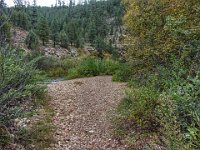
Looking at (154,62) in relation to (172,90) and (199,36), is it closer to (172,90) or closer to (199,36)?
(199,36)

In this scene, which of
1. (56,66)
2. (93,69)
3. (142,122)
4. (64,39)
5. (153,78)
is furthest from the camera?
(64,39)

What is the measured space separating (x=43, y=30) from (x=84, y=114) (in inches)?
2009

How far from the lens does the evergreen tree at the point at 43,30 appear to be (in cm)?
5617

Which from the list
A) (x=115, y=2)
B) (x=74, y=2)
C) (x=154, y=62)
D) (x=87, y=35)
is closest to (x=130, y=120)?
(x=154, y=62)

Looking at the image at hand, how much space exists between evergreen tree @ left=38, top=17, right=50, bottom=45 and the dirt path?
149 ft

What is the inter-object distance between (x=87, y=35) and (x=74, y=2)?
54356 mm

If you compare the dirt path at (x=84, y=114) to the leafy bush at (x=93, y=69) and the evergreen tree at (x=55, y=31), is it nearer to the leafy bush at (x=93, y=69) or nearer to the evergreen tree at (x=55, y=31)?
the leafy bush at (x=93, y=69)

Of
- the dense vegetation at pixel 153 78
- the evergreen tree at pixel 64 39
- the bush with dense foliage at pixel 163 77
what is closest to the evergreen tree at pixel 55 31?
the evergreen tree at pixel 64 39

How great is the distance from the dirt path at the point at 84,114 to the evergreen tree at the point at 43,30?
45.4 meters

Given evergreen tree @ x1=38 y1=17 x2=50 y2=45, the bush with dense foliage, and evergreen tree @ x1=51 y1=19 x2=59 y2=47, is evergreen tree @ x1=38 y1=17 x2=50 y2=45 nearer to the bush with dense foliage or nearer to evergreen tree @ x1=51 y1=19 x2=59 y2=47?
evergreen tree @ x1=51 y1=19 x2=59 y2=47

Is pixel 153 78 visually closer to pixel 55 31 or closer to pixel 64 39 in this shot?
pixel 64 39

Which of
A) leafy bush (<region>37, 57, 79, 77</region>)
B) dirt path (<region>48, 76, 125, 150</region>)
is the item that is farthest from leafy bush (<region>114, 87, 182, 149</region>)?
leafy bush (<region>37, 57, 79, 77</region>)

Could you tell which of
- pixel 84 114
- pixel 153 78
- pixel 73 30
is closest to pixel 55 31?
pixel 73 30

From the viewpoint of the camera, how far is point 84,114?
28.0ft
